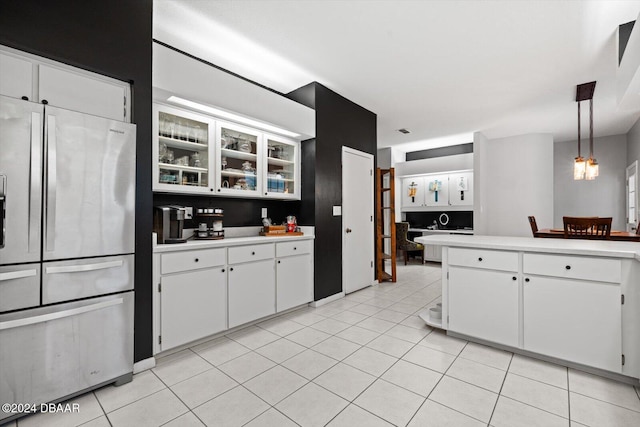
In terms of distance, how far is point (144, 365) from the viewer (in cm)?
221

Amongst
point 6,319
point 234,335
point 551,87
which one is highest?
point 551,87

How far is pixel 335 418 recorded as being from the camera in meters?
1.70

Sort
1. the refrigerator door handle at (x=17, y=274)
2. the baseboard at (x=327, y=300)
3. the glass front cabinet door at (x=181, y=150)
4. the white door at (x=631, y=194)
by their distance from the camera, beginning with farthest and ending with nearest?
1. the white door at (x=631, y=194)
2. the baseboard at (x=327, y=300)
3. the glass front cabinet door at (x=181, y=150)
4. the refrigerator door handle at (x=17, y=274)

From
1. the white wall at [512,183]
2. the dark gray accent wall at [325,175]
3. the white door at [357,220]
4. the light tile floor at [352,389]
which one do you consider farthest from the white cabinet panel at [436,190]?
the light tile floor at [352,389]

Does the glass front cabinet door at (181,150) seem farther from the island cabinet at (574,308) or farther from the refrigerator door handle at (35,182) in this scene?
the island cabinet at (574,308)

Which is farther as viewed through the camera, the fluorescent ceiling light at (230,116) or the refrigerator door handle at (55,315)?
the fluorescent ceiling light at (230,116)

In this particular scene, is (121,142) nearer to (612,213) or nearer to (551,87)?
(551,87)

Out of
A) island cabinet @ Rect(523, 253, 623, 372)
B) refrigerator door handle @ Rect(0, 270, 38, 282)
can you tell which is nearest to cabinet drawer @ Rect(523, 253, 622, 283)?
island cabinet @ Rect(523, 253, 623, 372)

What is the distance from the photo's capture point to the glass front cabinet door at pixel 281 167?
Result: 354 centimetres

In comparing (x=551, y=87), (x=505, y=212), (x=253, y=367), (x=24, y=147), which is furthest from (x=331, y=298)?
(x=505, y=212)

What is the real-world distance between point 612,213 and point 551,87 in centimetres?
445

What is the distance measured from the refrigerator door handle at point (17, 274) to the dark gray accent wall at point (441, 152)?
7941mm

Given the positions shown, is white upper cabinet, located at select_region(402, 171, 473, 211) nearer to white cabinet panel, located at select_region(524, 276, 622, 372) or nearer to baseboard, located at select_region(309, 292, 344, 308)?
baseboard, located at select_region(309, 292, 344, 308)

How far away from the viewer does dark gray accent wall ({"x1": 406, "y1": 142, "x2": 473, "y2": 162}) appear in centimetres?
727
